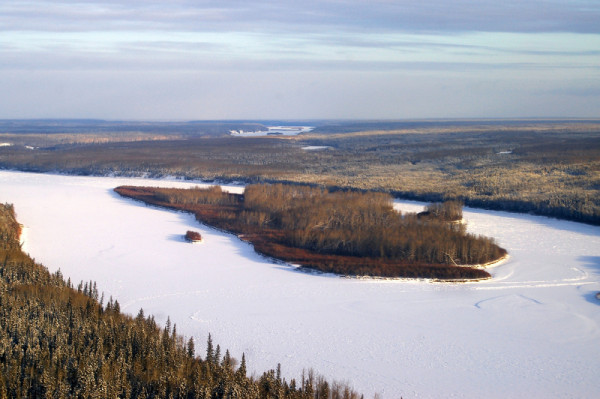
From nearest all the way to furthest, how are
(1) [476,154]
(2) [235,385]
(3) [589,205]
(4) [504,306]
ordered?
1. (2) [235,385]
2. (4) [504,306]
3. (3) [589,205]
4. (1) [476,154]

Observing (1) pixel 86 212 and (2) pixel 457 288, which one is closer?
(2) pixel 457 288

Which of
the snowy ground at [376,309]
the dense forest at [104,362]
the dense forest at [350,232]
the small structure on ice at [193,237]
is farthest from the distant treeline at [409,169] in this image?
the dense forest at [104,362]

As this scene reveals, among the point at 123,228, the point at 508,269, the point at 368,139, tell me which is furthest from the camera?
the point at 368,139

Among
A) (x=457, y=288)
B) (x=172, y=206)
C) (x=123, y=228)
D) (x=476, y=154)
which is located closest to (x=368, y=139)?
(x=476, y=154)

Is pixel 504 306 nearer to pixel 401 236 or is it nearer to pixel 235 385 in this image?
pixel 401 236

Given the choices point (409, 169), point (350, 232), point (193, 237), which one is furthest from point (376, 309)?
point (409, 169)

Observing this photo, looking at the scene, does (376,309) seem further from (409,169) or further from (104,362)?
(409,169)

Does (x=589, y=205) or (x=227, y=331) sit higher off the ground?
(x=589, y=205)

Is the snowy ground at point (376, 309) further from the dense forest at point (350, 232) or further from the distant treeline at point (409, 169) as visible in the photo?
the distant treeline at point (409, 169)
